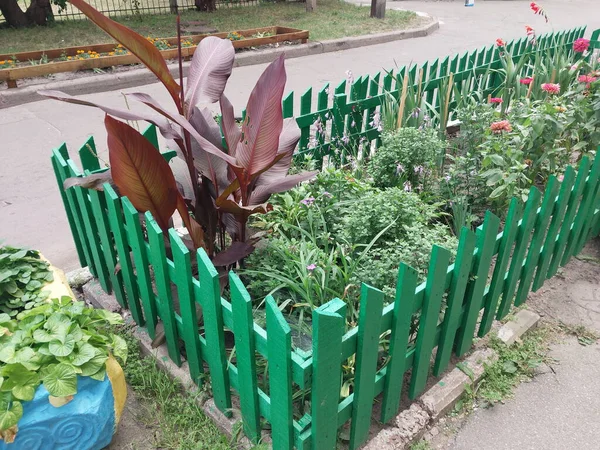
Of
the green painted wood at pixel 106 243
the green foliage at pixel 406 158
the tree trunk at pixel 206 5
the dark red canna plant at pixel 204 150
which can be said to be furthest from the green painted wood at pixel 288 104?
the tree trunk at pixel 206 5

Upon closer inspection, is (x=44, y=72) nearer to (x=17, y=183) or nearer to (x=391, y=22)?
(x=17, y=183)

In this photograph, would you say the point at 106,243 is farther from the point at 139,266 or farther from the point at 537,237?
the point at 537,237

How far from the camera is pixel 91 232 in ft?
8.08

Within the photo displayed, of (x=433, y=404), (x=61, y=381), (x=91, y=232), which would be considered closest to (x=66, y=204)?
(x=91, y=232)

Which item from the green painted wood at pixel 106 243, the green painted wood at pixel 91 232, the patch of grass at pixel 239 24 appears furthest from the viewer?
the patch of grass at pixel 239 24

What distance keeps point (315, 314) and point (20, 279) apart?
150 centimetres

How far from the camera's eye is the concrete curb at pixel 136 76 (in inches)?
255

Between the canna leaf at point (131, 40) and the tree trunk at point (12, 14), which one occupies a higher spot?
the canna leaf at point (131, 40)

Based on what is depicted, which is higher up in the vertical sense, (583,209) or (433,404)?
(583,209)

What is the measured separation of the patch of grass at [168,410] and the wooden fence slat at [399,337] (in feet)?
2.13

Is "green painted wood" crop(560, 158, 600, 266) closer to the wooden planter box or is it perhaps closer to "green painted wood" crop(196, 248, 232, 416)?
"green painted wood" crop(196, 248, 232, 416)

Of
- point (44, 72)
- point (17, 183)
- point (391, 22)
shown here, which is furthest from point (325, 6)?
point (17, 183)

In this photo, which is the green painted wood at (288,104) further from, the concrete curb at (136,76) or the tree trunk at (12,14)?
the tree trunk at (12,14)

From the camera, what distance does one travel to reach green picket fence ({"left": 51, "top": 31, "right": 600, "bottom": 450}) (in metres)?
1.59
